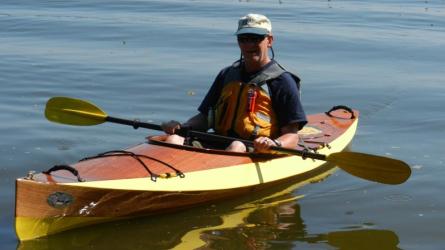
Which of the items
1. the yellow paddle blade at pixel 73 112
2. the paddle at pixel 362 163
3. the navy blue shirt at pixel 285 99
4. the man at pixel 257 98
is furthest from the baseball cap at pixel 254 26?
the yellow paddle blade at pixel 73 112

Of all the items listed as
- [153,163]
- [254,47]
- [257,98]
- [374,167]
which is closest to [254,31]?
[254,47]

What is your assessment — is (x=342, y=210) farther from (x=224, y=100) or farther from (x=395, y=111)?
(x=395, y=111)

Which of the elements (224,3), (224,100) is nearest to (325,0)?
(224,3)

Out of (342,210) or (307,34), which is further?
(307,34)

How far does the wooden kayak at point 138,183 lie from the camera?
16.9 feet

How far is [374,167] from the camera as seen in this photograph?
6.07m

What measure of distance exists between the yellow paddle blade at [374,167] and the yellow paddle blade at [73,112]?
1946 millimetres

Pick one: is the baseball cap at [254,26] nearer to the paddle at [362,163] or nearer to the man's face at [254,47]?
the man's face at [254,47]

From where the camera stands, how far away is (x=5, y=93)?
382 inches

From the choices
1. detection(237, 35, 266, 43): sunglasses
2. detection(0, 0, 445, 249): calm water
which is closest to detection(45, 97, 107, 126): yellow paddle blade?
detection(0, 0, 445, 249): calm water

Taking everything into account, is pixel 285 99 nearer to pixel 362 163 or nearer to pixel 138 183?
pixel 362 163

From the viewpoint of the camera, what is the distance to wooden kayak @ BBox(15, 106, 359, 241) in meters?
5.15

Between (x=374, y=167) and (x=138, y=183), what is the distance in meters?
1.74

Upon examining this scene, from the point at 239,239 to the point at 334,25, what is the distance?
11.9 m
